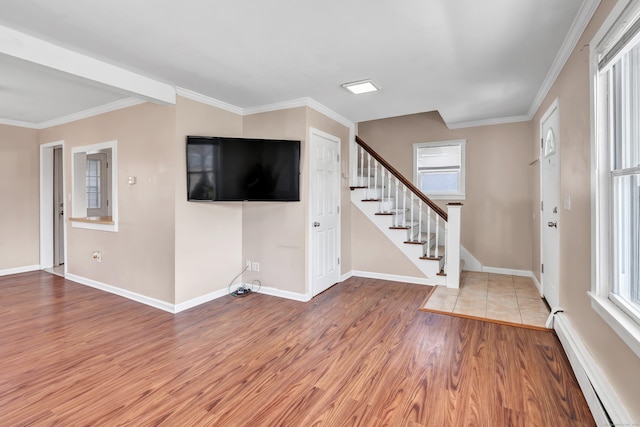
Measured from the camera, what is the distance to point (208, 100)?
3.57 metres

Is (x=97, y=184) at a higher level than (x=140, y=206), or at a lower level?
higher

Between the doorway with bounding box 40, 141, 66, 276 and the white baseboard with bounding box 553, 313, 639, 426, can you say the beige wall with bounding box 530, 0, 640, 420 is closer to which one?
the white baseboard with bounding box 553, 313, 639, 426

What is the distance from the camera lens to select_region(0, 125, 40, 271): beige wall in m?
4.73

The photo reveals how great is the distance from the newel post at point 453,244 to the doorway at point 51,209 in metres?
5.85

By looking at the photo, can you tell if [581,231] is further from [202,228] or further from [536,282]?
[202,228]

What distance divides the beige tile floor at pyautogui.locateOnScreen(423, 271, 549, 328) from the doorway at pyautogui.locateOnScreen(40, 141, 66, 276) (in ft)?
18.7

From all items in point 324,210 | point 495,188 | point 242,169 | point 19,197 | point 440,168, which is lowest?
point 324,210

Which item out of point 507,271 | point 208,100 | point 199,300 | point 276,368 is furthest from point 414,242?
point 208,100

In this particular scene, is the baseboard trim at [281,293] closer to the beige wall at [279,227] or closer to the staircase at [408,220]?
the beige wall at [279,227]

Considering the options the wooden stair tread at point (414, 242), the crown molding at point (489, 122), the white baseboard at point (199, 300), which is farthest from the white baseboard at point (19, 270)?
the crown molding at point (489, 122)

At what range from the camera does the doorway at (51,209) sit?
5066 millimetres

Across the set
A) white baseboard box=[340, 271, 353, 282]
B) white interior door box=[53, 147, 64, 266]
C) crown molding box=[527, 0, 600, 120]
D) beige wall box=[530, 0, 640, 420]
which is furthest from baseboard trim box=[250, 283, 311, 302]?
white interior door box=[53, 147, 64, 266]

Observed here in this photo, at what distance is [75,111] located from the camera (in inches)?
166

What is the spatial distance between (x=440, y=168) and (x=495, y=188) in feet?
2.93
